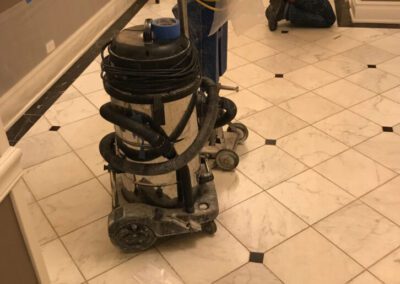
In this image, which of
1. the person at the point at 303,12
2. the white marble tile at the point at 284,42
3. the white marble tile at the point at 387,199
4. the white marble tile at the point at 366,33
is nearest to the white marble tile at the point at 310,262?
the white marble tile at the point at 387,199

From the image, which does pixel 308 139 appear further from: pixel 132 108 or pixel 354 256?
pixel 132 108

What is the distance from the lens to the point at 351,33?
13.4ft

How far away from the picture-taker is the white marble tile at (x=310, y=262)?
1.87 m

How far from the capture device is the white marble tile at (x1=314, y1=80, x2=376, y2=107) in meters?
3.08

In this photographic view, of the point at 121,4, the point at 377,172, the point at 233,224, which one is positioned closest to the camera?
the point at 233,224

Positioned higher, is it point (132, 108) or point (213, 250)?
point (132, 108)

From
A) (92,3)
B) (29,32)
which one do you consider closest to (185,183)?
(29,32)

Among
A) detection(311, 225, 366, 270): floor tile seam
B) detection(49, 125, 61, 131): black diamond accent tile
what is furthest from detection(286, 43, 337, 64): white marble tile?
detection(49, 125, 61, 131): black diamond accent tile

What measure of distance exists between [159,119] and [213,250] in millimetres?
674

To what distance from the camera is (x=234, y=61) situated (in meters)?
3.68

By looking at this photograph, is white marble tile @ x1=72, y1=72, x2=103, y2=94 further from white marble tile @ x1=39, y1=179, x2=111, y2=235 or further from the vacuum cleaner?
the vacuum cleaner

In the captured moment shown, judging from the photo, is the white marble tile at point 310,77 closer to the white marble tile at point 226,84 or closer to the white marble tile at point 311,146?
the white marble tile at point 226,84

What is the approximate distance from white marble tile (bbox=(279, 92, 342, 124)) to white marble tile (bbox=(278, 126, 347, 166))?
160 millimetres

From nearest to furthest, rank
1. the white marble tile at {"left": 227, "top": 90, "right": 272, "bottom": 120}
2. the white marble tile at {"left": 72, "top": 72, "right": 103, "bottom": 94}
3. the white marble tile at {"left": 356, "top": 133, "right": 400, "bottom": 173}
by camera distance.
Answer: the white marble tile at {"left": 356, "top": 133, "right": 400, "bottom": 173}
the white marble tile at {"left": 227, "top": 90, "right": 272, "bottom": 120}
the white marble tile at {"left": 72, "top": 72, "right": 103, "bottom": 94}
